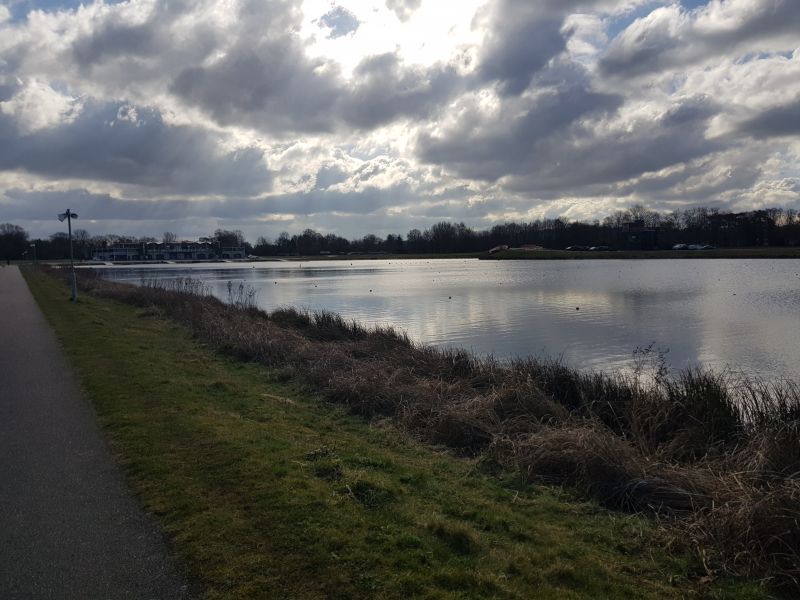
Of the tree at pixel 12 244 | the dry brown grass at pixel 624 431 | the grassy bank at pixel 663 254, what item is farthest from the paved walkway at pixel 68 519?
the tree at pixel 12 244

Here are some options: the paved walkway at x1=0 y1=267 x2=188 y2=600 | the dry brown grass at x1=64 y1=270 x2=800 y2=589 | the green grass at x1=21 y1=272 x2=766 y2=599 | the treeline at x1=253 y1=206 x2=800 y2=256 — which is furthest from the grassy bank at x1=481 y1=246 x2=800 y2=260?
the paved walkway at x1=0 y1=267 x2=188 y2=600

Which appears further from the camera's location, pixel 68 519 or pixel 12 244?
pixel 12 244

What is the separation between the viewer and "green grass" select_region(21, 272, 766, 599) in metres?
4.41

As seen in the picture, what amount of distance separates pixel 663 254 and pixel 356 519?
11218cm

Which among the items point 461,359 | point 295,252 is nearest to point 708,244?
point 295,252

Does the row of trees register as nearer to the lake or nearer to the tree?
the tree

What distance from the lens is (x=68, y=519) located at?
517cm

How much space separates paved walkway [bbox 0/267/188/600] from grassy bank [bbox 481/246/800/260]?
97.2 meters

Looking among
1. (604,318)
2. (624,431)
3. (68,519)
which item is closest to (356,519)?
(68,519)

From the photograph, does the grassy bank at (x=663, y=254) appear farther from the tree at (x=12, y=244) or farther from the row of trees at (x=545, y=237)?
the tree at (x=12, y=244)

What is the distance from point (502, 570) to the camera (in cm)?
464

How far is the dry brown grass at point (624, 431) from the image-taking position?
5.55 meters

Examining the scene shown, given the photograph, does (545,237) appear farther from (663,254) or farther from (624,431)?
(624,431)

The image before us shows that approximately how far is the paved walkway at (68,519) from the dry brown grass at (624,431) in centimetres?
432
